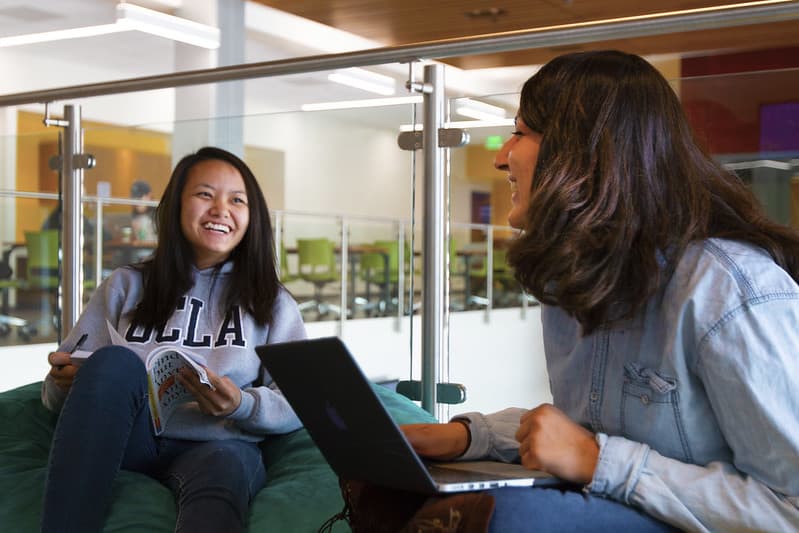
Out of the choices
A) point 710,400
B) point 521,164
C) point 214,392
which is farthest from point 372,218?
point 710,400

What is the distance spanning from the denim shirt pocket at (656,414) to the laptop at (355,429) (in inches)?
4.3

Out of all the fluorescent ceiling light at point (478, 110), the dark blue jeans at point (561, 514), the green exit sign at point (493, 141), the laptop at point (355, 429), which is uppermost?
the fluorescent ceiling light at point (478, 110)

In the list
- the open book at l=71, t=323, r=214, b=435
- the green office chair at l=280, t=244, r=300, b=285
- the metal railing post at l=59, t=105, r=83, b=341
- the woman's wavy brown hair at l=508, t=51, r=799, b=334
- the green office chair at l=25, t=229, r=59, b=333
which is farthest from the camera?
the green office chair at l=280, t=244, r=300, b=285

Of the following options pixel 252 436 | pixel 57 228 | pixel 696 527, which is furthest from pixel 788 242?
pixel 57 228

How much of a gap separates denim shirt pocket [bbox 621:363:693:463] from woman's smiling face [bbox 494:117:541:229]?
9.9 inches

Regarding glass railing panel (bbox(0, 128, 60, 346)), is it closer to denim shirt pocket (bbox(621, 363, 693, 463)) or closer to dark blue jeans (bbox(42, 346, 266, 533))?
dark blue jeans (bbox(42, 346, 266, 533))

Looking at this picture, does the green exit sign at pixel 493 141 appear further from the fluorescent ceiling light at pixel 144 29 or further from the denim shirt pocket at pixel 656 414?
the fluorescent ceiling light at pixel 144 29

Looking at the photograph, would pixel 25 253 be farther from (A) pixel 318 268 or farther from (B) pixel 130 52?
(B) pixel 130 52

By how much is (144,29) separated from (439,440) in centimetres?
615

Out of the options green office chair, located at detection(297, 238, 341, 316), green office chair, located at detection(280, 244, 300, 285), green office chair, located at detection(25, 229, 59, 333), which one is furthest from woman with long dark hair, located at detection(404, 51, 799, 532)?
green office chair, located at detection(297, 238, 341, 316)

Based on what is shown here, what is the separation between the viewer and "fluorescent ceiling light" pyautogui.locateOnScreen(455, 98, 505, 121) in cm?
226

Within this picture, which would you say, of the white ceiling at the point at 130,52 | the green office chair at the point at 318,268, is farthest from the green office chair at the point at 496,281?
the white ceiling at the point at 130,52

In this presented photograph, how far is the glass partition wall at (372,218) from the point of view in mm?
2211

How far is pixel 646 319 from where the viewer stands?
1067mm
